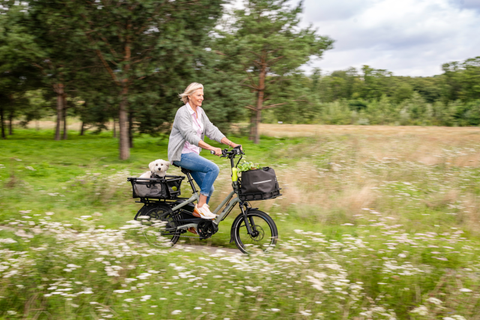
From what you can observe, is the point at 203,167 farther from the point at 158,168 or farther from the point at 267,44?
the point at 267,44

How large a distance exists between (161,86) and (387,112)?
5233cm

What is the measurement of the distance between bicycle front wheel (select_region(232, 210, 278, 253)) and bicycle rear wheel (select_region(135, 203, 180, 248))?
925 mm

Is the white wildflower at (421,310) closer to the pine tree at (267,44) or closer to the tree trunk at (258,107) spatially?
the pine tree at (267,44)

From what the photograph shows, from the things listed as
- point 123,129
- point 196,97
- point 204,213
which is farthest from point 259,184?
point 123,129

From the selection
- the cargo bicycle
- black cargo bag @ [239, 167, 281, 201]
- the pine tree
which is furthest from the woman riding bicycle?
the pine tree

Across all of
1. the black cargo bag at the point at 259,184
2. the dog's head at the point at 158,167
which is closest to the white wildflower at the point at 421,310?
the black cargo bag at the point at 259,184

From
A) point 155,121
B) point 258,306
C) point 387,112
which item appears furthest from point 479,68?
point 258,306

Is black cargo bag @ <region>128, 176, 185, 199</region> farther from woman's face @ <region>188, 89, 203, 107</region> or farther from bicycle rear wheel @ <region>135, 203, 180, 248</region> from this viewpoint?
woman's face @ <region>188, 89, 203, 107</region>

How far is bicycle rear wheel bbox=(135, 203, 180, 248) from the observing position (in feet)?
17.6

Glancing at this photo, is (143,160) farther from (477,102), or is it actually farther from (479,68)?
(479,68)

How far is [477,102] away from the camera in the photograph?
56406mm

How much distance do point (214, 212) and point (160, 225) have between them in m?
0.77

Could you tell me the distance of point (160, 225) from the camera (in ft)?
17.9

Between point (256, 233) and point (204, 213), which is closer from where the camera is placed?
point (256, 233)
